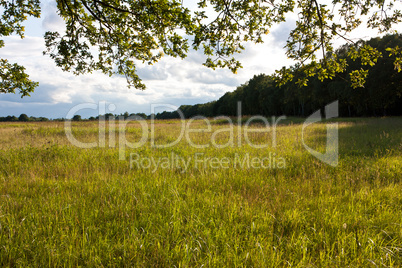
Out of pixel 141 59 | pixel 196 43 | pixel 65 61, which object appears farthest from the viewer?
pixel 141 59

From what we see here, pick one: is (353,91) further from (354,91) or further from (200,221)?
(200,221)

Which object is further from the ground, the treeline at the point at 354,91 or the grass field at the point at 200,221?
the treeline at the point at 354,91

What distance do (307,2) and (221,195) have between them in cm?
562

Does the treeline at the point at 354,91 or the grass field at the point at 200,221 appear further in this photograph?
the treeline at the point at 354,91

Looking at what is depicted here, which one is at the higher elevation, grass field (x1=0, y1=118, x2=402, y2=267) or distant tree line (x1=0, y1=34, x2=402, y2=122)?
distant tree line (x1=0, y1=34, x2=402, y2=122)

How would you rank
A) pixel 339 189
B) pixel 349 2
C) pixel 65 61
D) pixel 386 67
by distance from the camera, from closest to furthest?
1. pixel 339 189
2. pixel 349 2
3. pixel 65 61
4. pixel 386 67

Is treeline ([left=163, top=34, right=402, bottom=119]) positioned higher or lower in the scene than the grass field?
higher

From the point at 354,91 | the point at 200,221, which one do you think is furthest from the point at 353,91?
→ the point at 200,221

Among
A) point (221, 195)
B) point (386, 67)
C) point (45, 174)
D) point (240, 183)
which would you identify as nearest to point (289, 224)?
point (221, 195)

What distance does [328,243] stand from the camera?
2.33m

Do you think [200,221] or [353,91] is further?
[353,91]

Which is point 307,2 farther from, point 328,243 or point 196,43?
point 328,243

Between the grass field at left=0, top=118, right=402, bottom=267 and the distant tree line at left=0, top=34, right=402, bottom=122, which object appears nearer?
the grass field at left=0, top=118, right=402, bottom=267

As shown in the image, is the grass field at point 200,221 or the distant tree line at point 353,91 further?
the distant tree line at point 353,91
